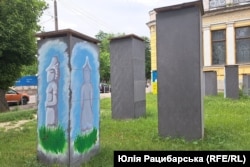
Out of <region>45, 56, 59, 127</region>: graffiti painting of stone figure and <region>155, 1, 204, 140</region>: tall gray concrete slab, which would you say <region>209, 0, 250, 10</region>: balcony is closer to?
<region>155, 1, 204, 140</region>: tall gray concrete slab

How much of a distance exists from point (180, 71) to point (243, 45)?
2346 centimetres

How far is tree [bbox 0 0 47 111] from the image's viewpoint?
60.2 feet

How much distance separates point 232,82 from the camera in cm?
1933

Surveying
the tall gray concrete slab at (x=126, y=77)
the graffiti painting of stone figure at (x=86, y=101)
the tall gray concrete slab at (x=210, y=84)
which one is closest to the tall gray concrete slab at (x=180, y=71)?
the graffiti painting of stone figure at (x=86, y=101)

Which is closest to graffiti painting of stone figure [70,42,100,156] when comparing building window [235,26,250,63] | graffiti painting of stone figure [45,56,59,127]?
graffiti painting of stone figure [45,56,59,127]

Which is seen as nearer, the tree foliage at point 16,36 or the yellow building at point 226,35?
the tree foliage at point 16,36

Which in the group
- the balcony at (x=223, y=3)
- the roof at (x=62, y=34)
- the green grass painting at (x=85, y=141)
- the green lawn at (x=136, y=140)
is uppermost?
the balcony at (x=223, y=3)

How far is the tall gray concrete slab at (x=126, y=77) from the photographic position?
12.5 m

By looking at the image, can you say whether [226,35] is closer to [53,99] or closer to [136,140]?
[136,140]

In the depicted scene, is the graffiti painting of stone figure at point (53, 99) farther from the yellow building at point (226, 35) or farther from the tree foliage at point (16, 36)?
the yellow building at point (226, 35)

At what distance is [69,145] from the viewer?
20.2ft

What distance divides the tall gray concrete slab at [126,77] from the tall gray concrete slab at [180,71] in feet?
12.8

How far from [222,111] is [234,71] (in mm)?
6165

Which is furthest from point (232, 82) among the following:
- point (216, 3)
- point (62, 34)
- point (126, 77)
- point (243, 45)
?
point (216, 3)
